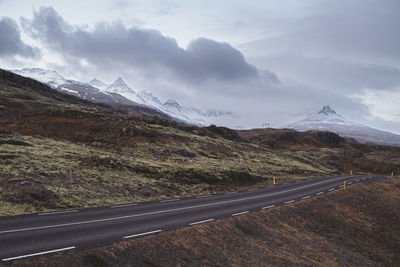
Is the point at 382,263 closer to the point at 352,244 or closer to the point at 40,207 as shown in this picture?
the point at 352,244

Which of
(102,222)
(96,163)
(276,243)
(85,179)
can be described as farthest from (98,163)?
(276,243)

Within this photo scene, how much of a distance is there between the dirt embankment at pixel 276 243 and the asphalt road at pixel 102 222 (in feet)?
3.23

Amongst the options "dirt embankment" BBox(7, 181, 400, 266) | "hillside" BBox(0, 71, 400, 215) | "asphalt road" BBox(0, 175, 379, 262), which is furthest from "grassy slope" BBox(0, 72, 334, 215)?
"dirt embankment" BBox(7, 181, 400, 266)

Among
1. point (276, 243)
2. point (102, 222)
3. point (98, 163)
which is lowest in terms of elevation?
point (276, 243)

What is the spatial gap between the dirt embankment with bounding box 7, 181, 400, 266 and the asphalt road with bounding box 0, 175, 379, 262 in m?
0.99

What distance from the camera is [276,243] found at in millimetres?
15633

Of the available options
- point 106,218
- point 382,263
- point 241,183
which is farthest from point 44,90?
point 382,263

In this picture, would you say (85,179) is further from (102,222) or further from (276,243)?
(276,243)

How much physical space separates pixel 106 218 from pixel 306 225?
14800mm

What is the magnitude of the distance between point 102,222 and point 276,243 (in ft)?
34.0

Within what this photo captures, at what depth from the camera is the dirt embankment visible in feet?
36.3

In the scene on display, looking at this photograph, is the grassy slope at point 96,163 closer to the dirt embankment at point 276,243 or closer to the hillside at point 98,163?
the hillside at point 98,163

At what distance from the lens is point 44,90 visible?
460 ft

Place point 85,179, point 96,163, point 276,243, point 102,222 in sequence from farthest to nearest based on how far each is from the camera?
point 96,163 → point 85,179 → point 276,243 → point 102,222
